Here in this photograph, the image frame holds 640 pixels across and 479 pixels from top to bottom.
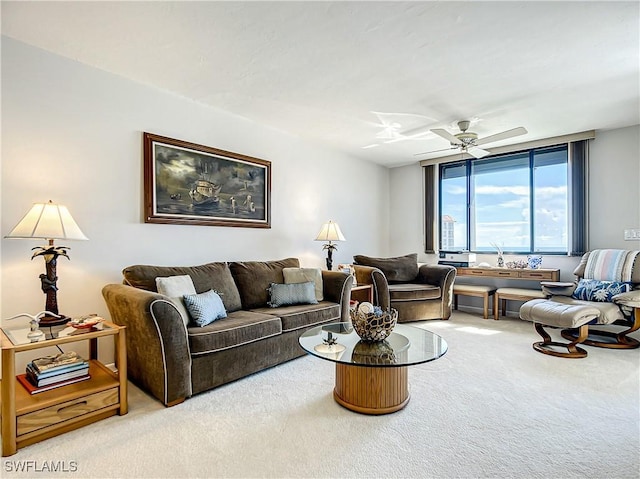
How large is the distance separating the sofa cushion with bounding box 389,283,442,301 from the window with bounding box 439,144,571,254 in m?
1.28

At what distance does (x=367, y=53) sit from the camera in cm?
251

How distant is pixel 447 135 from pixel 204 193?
8.36 ft

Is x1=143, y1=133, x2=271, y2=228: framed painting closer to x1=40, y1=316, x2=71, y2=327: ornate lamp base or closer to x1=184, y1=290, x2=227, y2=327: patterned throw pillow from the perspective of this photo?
x1=184, y1=290, x2=227, y2=327: patterned throw pillow

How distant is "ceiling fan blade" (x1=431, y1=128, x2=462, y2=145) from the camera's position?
11.4ft

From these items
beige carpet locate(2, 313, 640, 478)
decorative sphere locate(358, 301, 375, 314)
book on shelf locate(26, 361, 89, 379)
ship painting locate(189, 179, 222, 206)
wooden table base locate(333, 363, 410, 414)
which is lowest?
A: beige carpet locate(2, 313, 640, 478)

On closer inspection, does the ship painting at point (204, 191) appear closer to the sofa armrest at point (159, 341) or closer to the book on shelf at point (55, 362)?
the sofa armrest at point (159, 341)

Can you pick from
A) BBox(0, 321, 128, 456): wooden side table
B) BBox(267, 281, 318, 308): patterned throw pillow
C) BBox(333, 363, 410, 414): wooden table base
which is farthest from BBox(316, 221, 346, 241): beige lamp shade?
BBox(0, 321, 128, 456): wooden side table

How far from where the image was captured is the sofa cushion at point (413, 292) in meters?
4.46

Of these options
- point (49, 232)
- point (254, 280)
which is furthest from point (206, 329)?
point (49, 232)

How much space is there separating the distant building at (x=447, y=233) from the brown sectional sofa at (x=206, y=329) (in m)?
2.80

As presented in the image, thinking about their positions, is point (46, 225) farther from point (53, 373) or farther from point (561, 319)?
point (561, 319)

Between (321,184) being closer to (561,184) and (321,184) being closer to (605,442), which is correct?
(561,184)

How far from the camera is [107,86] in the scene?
2838 millimetres

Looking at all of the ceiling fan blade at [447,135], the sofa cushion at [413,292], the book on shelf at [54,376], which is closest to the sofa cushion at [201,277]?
the book on shelf at [54,376]
